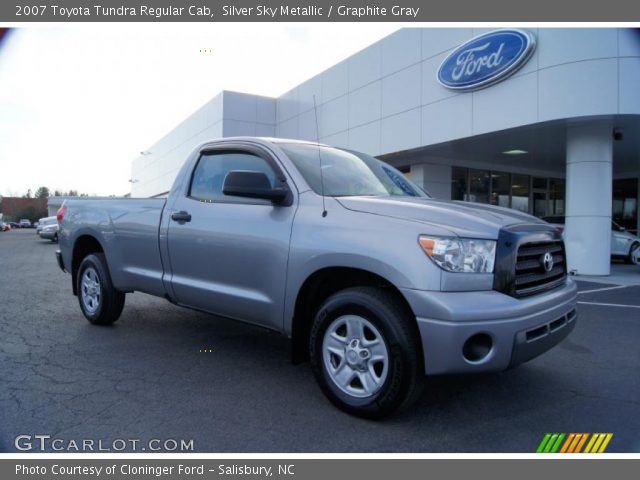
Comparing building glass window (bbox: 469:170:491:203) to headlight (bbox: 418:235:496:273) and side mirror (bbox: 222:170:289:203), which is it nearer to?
side mirror (bbox: 222:170:289:203)

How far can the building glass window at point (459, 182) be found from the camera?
1786 cm

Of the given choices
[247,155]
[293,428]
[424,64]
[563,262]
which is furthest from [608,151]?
[293,428]

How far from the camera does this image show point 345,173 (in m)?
4.07

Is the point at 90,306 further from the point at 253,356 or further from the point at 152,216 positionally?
the point at 253,356

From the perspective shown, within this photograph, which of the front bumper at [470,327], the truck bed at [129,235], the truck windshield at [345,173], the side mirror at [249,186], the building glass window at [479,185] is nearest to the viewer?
the front bumper at [470,327]

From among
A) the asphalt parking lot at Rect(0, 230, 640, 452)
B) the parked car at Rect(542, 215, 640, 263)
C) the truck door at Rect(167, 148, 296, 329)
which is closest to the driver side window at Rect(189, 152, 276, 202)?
the truck door at Rect(167, 148, 296, 329)

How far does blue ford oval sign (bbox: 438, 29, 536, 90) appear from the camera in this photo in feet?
37.4

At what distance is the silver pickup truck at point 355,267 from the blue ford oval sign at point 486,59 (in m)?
8.62

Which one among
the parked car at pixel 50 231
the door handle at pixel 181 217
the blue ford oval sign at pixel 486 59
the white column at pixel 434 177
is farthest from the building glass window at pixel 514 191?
the parked car at pixel 50 231

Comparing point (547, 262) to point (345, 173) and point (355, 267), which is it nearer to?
point (355, 267)

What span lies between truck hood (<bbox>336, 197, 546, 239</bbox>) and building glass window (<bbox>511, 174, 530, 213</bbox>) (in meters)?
17.6

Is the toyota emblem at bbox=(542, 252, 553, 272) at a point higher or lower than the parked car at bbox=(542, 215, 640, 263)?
higher

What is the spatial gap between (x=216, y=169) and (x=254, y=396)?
2.05m

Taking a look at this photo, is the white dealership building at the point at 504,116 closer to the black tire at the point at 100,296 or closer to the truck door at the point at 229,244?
the black tire at the point at 100,296
